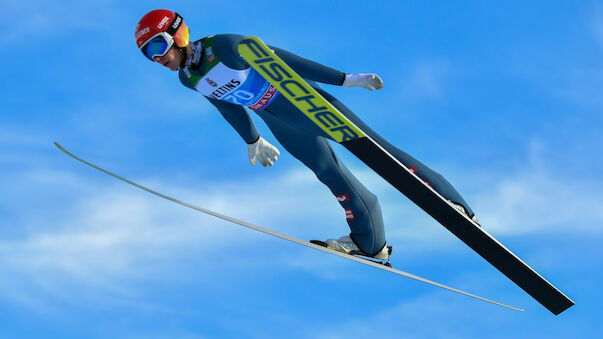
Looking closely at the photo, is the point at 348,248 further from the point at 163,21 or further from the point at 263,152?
the point at 163,21

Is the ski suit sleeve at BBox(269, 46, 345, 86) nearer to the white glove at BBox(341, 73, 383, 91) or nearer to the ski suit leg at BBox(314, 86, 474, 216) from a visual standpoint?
the white glove at BBox(341, 73, 383, 91)

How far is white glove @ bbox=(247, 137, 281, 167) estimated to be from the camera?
8211 mm

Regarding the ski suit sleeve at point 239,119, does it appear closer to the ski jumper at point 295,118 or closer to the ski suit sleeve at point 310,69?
the ski jumper at point 295,118

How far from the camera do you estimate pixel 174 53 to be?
291 inches

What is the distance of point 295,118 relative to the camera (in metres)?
7.57

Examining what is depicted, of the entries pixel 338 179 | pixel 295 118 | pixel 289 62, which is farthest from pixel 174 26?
pixel 338 179

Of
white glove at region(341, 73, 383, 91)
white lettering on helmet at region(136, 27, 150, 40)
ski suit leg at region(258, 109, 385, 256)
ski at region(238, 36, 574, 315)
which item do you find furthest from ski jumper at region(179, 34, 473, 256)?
white lettering on helmet at region(136, 27, 150, 40)

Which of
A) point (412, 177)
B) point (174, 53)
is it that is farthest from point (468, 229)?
point (174, 53)

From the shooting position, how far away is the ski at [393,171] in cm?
686

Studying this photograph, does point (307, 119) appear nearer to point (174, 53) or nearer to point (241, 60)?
point (241, 60)

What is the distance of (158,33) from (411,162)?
2649 millimetres

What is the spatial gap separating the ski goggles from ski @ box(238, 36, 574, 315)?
2.63 ft

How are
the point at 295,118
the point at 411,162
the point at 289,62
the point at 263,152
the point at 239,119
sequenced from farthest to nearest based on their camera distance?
the point at 263,152, the point at 239,119, the point at 411,162, the point at 295,118, the point at 289,62

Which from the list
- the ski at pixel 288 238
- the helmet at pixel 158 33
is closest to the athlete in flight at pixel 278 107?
the helmet at pixel 158 33
